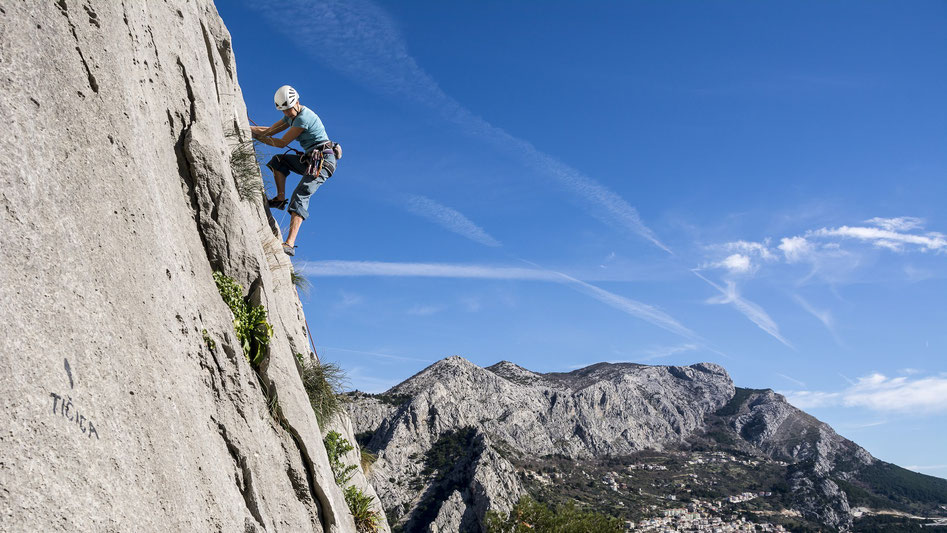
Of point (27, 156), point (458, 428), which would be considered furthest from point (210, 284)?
point (458, 428)

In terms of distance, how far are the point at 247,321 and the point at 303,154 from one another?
4111 millimetres

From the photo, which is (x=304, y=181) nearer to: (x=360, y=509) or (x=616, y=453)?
(x=360, y=509)

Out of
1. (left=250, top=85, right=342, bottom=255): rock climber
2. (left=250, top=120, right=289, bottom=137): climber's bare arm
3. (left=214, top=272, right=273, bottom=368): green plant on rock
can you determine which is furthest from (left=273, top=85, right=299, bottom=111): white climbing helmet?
(left=214, top=272, right=273, bottom=368): green plant on rock

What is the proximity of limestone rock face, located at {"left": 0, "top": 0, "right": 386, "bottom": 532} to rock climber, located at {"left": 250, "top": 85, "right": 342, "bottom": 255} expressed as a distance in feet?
7.27

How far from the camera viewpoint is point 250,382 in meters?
6.27

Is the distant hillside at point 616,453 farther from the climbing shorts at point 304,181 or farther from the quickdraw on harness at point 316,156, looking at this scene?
the quickdraw on harness at point 316,156

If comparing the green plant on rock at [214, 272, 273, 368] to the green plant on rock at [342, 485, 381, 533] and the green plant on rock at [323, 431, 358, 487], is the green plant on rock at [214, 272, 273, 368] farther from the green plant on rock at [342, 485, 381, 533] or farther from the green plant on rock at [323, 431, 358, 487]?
the green plant on rock at [342, 485, 381, 533]

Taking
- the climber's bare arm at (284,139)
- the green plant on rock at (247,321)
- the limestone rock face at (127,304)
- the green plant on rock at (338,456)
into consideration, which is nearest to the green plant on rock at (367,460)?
the green plant on rock at (338,456)

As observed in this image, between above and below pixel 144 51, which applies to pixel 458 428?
above

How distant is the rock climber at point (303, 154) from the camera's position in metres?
9.66

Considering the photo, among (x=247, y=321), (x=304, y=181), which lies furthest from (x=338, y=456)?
(x=304, y=181)

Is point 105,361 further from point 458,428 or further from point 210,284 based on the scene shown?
point 458,428

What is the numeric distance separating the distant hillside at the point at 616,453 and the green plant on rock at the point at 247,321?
67.1m

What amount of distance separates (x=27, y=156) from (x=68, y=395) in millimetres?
1394
